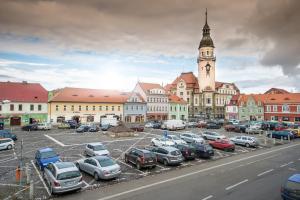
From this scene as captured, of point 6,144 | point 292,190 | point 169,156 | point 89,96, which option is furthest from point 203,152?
point 89,96

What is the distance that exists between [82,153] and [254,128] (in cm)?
3781

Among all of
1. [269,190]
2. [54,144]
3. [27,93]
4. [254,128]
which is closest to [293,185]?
[269,190]

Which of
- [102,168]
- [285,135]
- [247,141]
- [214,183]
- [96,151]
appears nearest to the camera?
[214,183]

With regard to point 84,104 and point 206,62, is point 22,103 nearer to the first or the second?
point 84,104

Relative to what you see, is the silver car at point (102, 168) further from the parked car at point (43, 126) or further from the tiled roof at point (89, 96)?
the tiled roof at point (89, 96)

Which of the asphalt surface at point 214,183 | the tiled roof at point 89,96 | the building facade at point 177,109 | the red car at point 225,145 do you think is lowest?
the asphalt surface at point 214,183

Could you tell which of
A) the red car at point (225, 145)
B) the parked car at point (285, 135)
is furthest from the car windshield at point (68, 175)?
the parked car at point (285, 135)

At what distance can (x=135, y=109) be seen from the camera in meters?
77.0

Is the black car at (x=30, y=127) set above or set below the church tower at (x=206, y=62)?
below

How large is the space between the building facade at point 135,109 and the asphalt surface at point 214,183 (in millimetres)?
50503

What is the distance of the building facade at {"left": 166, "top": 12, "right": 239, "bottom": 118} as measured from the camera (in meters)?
97.2

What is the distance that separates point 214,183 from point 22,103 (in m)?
55.1

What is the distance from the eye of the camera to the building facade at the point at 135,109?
7544 centimetres

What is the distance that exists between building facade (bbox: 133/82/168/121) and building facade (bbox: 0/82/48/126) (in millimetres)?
28101
